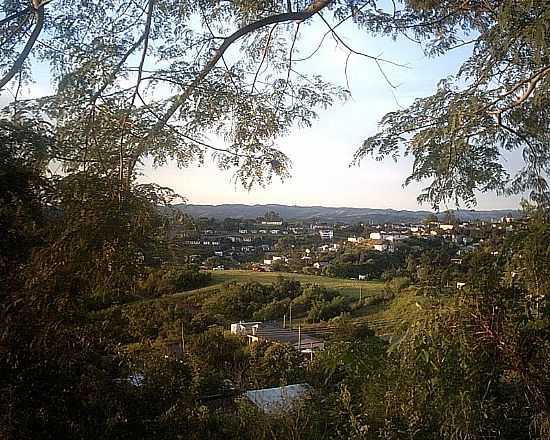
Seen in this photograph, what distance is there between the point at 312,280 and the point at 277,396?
3.86 feet

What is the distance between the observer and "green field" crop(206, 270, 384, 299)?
3.99 metres

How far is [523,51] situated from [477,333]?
1.59 metres

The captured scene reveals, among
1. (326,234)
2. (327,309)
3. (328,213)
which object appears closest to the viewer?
(328,213)

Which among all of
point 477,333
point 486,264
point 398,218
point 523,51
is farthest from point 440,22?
point 477,333

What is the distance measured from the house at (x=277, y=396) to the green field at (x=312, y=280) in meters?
0.75

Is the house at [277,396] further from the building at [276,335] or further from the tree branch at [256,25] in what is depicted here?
the tree branch at [256,25]

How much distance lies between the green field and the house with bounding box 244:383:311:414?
2.45 ft

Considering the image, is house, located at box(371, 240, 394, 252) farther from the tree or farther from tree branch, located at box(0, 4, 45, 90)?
tree branch, located at box(0, 4, 45, 90)

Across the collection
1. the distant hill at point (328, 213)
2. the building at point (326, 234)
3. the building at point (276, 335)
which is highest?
the distant hill at point (328, 213)

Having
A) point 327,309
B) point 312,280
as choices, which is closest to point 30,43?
point 312,280

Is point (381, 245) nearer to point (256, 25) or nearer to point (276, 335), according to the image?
point (276, 335)

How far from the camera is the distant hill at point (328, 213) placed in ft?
11.4

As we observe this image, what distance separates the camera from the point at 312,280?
14.6 ft

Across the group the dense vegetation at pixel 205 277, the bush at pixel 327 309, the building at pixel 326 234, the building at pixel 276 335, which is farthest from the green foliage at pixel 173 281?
the bush at pixel 327 309
